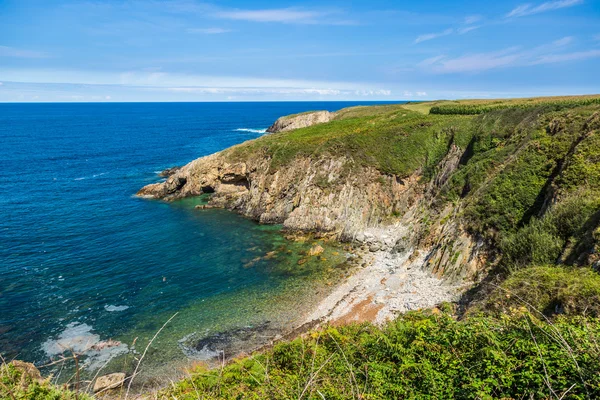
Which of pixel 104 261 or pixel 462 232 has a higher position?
pixel 462 232

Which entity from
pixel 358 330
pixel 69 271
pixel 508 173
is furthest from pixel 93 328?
pixel 508 173

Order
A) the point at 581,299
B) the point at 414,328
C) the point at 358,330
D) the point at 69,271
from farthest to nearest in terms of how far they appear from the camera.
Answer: the point at 69,271
the point at 358,330
the point at 581,299
the point at 414,328

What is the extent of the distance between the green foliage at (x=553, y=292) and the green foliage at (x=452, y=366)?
13.9ft

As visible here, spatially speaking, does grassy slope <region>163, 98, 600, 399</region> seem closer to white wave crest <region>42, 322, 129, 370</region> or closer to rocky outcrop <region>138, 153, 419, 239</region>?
rocky outcrop <region>138, 153, 419, 239</region>

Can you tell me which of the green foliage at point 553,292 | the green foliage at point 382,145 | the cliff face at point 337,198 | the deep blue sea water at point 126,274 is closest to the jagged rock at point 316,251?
the deep blue sea water at point 126,274

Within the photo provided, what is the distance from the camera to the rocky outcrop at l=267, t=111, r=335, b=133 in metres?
120

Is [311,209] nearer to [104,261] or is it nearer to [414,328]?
[104,261]

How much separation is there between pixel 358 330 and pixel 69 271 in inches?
1374

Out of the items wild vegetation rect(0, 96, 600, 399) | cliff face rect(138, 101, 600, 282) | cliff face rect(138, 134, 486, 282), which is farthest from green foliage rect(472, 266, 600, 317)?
cliff face rect(138, 134, 486, 282)

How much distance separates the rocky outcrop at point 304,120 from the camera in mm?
120075

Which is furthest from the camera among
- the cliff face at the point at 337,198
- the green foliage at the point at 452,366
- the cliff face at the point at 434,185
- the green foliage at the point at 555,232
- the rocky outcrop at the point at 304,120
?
the rocky outcrop at the point at 304,120

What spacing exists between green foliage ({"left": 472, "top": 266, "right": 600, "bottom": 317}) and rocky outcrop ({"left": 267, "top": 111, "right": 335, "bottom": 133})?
10015 centimetres

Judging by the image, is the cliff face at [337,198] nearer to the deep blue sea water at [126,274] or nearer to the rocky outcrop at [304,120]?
the deep blue sea water at [126,274]

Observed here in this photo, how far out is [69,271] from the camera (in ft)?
126
